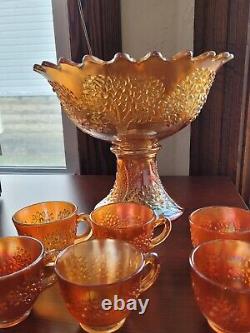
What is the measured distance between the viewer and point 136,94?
51cm

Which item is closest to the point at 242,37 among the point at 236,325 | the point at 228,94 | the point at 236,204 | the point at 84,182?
the point at 228,94

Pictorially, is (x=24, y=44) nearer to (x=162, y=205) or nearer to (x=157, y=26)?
(x=157, y=26)

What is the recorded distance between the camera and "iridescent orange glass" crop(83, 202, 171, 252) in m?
0.46

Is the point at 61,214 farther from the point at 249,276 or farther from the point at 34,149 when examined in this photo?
the point at 34,149

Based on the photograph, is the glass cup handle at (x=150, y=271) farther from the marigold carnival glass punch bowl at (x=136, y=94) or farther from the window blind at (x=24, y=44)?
the window blind at (x=24, y=44)

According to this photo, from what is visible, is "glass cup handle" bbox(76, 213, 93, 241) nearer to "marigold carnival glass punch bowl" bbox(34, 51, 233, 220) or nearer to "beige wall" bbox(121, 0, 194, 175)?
"marigold carnival glass punch bowl" bbox(34, 51, 233, 220)

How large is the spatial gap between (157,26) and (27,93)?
42 centimetres

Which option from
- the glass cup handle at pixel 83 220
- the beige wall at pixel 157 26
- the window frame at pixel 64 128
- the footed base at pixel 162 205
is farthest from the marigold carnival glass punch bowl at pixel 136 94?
the window frame at pixel 64 128

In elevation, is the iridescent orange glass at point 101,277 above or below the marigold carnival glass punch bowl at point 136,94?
below

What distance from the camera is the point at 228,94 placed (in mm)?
756

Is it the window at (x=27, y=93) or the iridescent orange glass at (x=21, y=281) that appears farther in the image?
the window at (x=27, y=93)

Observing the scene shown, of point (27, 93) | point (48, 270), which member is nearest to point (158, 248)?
point (48, 270)

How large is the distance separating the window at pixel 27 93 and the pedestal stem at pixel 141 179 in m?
0.45

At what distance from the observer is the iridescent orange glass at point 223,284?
315 millimetres
